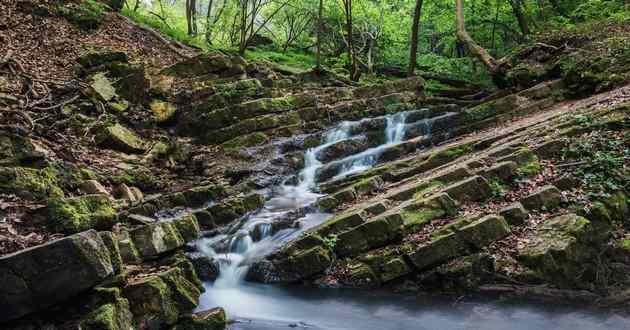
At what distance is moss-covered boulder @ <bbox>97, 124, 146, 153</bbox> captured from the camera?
12.0m

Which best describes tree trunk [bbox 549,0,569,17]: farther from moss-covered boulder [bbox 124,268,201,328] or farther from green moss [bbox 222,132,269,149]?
moss-covered boulder [bbox 124,268,201,328]

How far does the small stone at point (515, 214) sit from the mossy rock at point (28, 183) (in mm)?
7855

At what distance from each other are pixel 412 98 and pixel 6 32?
13869mm

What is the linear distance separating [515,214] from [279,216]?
4734 mm

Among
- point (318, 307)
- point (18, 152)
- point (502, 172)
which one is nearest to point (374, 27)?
point (502, 172)

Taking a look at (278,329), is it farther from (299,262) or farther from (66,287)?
(66,287)

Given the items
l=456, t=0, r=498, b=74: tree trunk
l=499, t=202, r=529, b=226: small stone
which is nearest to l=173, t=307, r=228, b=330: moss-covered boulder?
l=499, t=202, r=529, b=226: small stone

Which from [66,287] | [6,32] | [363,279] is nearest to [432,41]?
[6,32]

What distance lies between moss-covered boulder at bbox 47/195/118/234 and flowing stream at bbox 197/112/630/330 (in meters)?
2.07

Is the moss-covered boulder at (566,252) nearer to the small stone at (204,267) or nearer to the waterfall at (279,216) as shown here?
the waterfall at (279,216)

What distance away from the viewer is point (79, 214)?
649 cm

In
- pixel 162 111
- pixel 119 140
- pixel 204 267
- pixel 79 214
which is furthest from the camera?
pixel 162 111

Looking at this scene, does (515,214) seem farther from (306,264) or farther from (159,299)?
(159,299)

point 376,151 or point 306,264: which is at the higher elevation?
point 376,151
